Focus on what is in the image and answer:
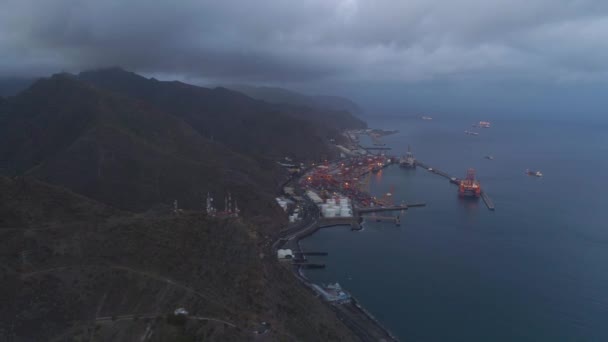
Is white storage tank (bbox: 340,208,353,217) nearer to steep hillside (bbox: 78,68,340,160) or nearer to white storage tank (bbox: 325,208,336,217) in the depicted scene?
white storage tank (bbox: 325,208,336,217)

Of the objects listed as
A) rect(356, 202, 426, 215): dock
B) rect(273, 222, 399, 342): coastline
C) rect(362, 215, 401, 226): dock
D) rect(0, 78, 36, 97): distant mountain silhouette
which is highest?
rect(0, 78, 36, 97): distant mountain silhouette

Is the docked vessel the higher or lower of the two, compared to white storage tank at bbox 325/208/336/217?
higher

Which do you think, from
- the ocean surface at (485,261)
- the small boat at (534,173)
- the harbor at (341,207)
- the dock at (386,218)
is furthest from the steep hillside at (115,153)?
the small boat at (534,173)

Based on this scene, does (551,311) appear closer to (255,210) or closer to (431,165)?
(255,210)

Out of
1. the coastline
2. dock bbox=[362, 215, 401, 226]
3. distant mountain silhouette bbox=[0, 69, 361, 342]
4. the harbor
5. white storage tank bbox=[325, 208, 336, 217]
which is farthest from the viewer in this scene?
dock bbox=[362, 215, 401, 226]

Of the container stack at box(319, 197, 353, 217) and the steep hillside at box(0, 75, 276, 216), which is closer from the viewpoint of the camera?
the steep hillside at box(0, 75, 276, 216)

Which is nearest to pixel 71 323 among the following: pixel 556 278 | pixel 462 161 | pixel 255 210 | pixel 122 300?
pixel 122 300

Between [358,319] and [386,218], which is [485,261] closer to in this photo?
[386,218]

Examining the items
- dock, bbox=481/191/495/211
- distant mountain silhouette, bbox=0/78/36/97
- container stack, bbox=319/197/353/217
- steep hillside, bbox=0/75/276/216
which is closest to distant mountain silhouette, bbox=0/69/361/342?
steep hillside, bbox=0/75/276/216
